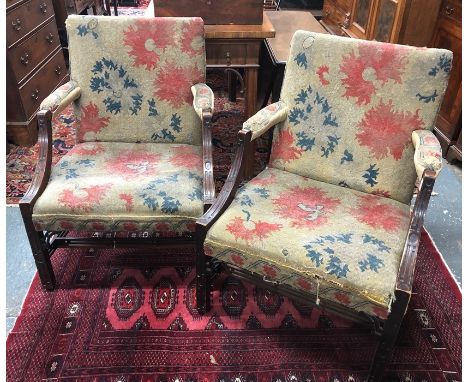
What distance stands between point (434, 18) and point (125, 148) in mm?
2135

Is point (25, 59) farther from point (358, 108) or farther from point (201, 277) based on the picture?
point (358, 108)

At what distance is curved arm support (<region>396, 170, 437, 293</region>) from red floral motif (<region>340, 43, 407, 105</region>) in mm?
416

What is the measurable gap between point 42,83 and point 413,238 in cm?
286

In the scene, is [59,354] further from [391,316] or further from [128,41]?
[128,41]

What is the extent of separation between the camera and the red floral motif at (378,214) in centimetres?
142

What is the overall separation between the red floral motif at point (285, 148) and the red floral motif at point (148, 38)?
655 millimetres

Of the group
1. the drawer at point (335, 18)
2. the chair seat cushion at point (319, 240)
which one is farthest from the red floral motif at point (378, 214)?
the drawer at point (335, 18)

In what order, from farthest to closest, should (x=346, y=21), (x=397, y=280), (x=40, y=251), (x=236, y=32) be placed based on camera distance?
(x=346, y=21) < (x=236, y=32) < (x=40, y=251) < (x=397, y=280)

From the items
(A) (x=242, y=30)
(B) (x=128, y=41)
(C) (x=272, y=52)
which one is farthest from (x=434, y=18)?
(B) (x=128, y=41)

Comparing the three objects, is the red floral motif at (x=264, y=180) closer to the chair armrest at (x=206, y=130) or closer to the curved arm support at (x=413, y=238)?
the chair armrest at (x=206, y=130)

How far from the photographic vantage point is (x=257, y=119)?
1608 millimetres

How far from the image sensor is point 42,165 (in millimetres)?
1626

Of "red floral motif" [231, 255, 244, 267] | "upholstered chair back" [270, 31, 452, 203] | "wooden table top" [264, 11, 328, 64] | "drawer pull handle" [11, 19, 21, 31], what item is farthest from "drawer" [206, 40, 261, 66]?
"drawer pull handle" [11, 19, 21, 31]

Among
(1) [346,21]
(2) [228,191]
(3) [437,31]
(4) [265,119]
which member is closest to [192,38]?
(4) [265,119]
